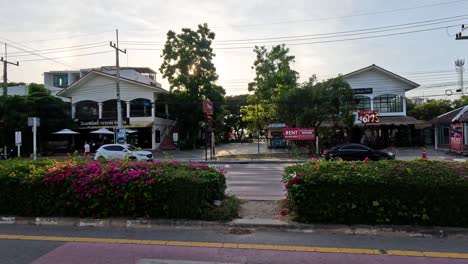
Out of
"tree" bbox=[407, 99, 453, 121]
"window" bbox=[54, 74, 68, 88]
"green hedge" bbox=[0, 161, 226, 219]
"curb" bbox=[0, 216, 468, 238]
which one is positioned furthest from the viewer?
"window" bbox=[54, 74, 68, 88]

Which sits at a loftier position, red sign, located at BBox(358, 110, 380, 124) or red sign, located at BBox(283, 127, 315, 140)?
red sign, located at BBox(358, 110, 380, 124)

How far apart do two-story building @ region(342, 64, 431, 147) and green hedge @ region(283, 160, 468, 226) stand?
35296mm

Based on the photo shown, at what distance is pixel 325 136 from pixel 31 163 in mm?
34028

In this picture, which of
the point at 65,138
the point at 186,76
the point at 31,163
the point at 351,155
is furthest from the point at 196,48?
the point at 31,163

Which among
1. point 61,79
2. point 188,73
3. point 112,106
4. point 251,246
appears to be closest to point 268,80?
point 188,73

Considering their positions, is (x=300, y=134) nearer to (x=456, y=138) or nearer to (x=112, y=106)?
(x=456, y=138)

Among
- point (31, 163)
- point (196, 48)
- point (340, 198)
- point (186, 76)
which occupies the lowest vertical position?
point (340, 198)

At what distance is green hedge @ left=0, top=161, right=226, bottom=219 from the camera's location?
6.49 m

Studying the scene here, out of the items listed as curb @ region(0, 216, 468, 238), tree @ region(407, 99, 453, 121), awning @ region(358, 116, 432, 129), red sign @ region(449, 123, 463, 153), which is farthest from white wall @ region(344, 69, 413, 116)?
curb @ region(0, 216, 468, 238)

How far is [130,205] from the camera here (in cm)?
664

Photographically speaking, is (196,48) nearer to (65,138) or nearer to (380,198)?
(65,138)

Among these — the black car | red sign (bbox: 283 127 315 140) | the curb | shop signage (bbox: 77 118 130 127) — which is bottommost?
the curb

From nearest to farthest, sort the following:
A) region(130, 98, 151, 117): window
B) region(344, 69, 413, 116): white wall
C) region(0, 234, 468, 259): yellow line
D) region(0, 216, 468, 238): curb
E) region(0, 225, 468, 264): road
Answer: region(0, 225, 468, 264): road
region(0, 234, 468, 259): yellow line
region(0, 216, 468, 238): curb
region(344, 69, 413, 116): white wall
region(130, 98, 151, 117): window

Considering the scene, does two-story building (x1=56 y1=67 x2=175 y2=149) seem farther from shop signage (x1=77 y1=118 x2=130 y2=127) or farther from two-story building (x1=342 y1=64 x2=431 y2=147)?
two-story building (x1=342 y1=64 x2=431 y2=147)
